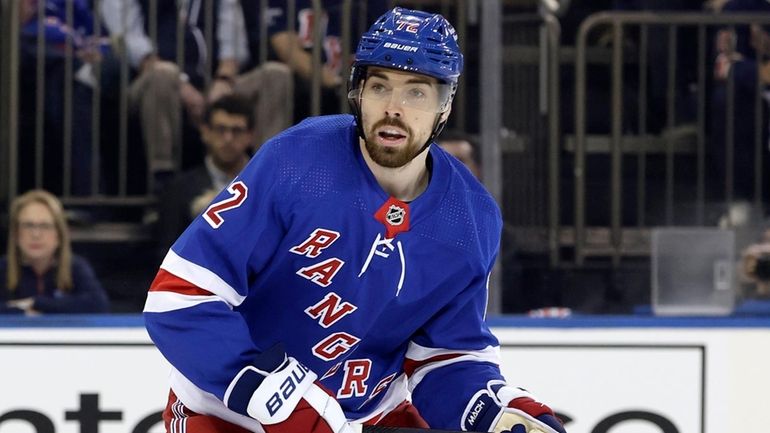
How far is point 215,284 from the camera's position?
220cm

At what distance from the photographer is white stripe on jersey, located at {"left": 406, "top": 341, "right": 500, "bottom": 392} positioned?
8.20ft

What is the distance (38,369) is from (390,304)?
141 cm

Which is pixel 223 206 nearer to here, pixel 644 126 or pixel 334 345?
pixel 334 345

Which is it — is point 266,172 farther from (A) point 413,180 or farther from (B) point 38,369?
(B) point 38,369

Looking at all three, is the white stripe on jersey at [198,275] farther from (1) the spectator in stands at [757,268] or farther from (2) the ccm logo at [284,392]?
(1) the spectator in stands at [757,268]

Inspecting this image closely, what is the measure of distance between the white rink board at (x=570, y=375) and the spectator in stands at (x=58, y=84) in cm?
62

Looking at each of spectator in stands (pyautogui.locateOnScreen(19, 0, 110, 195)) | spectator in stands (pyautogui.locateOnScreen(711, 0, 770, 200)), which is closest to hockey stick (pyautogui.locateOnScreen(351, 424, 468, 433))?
spectator in stands (pyautogui.locateOnScreen(19, 0, 110, 195))

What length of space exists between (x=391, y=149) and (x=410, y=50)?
0.16m

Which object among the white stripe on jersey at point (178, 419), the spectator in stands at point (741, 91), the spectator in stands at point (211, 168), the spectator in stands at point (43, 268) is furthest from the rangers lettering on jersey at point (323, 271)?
the spectator in stands at point (741, 91)

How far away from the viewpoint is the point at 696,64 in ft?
13.8

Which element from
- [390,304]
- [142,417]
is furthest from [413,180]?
[142,417]

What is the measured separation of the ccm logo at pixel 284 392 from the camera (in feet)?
7.09

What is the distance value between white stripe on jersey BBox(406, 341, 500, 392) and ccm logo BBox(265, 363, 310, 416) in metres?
0.35

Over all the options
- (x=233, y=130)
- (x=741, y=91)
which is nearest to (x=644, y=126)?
(x=741, y=91)
